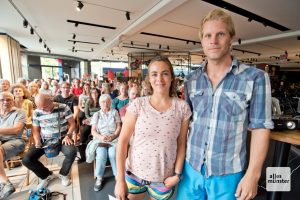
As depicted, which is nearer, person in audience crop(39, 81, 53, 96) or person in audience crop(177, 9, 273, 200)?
person in audience crop(177, 9, 273, 200)

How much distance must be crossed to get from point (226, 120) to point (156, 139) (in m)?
0.44

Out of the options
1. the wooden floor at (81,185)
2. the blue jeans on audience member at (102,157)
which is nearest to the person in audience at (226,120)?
the wooden floor at (81,185)

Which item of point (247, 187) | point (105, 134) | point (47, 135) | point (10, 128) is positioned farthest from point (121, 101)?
point (247, 187)

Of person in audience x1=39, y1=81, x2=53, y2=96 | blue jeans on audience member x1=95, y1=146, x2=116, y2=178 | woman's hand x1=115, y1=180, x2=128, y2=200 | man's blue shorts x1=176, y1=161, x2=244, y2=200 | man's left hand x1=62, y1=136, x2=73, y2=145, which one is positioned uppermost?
person in audience x1=39, y1=81, x2=53, y2=96

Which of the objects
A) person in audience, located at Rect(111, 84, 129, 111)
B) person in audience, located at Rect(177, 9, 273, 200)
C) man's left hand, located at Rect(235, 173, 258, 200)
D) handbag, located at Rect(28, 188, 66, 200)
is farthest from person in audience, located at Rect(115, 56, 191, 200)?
person in audience, located at Rect(111, 84, 129, 111)

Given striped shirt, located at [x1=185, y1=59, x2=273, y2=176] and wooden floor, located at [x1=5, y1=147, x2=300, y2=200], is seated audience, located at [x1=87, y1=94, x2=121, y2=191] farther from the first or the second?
striped shirt, located at [x1=185, y1=59, x2=273, y2=176]

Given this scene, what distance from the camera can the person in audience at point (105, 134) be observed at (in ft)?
8.88

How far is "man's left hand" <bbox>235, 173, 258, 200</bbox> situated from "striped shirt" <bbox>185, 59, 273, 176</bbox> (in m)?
0.06

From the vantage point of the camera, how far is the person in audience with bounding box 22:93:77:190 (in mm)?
2582

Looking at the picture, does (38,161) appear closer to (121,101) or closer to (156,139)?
(121,101)

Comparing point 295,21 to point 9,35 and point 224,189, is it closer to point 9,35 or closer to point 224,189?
point 224,189

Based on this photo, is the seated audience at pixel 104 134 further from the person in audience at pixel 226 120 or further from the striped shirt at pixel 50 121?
the person in audience at pixel 226 120

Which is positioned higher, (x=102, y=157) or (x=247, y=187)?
(x=247, y=187)

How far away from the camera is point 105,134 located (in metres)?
2.87
